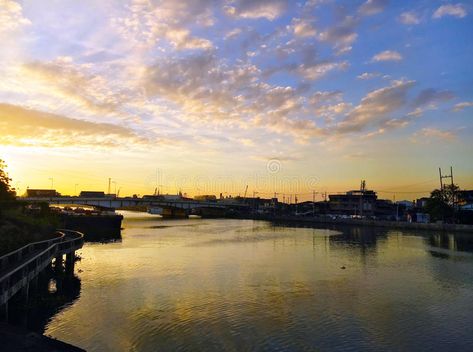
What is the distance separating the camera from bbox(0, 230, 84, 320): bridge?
25031 mm

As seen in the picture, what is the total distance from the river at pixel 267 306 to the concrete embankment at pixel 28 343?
5.81 m

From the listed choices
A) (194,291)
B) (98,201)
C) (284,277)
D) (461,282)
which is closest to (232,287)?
(194,291)

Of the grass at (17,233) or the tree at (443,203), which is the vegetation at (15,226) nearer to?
the grass at (17,233)

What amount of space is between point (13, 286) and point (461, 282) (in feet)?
137

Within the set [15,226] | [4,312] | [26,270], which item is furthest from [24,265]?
[15,226]

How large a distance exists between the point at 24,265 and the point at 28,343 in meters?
12.3

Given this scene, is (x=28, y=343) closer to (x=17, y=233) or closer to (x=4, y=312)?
(x=4, y=312)

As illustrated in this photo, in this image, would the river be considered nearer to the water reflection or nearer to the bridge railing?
the water reflection

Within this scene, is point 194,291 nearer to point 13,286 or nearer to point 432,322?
point 13,286

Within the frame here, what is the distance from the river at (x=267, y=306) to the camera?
82.9ft

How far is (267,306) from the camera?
3297 cm

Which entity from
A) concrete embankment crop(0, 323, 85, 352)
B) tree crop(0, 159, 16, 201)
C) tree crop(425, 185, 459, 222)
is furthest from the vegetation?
tree crop(425, 185, 459, 222)

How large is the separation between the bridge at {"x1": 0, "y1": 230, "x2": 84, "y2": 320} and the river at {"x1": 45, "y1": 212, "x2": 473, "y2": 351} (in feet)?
10.2

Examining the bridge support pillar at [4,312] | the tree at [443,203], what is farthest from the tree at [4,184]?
the tree at [443,203]
